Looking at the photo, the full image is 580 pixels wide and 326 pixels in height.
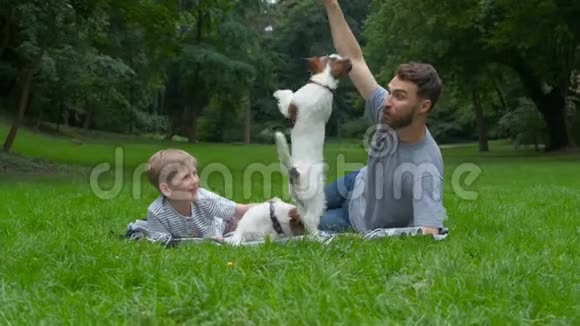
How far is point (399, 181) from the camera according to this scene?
5152mm

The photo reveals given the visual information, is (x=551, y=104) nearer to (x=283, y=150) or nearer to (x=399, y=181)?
(x=399, y=181)

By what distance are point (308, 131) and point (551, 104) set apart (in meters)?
33.6

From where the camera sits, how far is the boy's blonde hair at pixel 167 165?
5.18 m

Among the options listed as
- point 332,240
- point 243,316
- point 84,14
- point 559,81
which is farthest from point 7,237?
point 559,81

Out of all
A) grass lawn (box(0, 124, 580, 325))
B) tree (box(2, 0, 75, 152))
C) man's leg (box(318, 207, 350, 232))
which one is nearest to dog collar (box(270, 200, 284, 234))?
grass lawn (box(0, 124, 580, 325))

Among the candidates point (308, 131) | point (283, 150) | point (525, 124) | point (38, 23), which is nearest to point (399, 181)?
point (308, 131)

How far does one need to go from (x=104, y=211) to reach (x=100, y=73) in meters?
26.1

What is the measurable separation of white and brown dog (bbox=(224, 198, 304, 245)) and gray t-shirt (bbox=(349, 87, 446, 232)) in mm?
674

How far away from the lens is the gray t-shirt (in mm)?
5027

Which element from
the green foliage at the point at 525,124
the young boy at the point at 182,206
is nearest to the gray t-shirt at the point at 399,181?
the young boy at the point at 182,206

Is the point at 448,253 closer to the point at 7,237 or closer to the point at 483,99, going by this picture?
the point at 7,237

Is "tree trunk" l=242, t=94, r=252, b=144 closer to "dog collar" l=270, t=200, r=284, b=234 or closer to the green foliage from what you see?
the green foliage

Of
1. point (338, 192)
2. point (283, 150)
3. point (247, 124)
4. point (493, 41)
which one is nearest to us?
point (283, 150)

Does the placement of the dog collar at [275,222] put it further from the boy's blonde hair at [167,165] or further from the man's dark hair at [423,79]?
the man's dark hair at [423,79]
